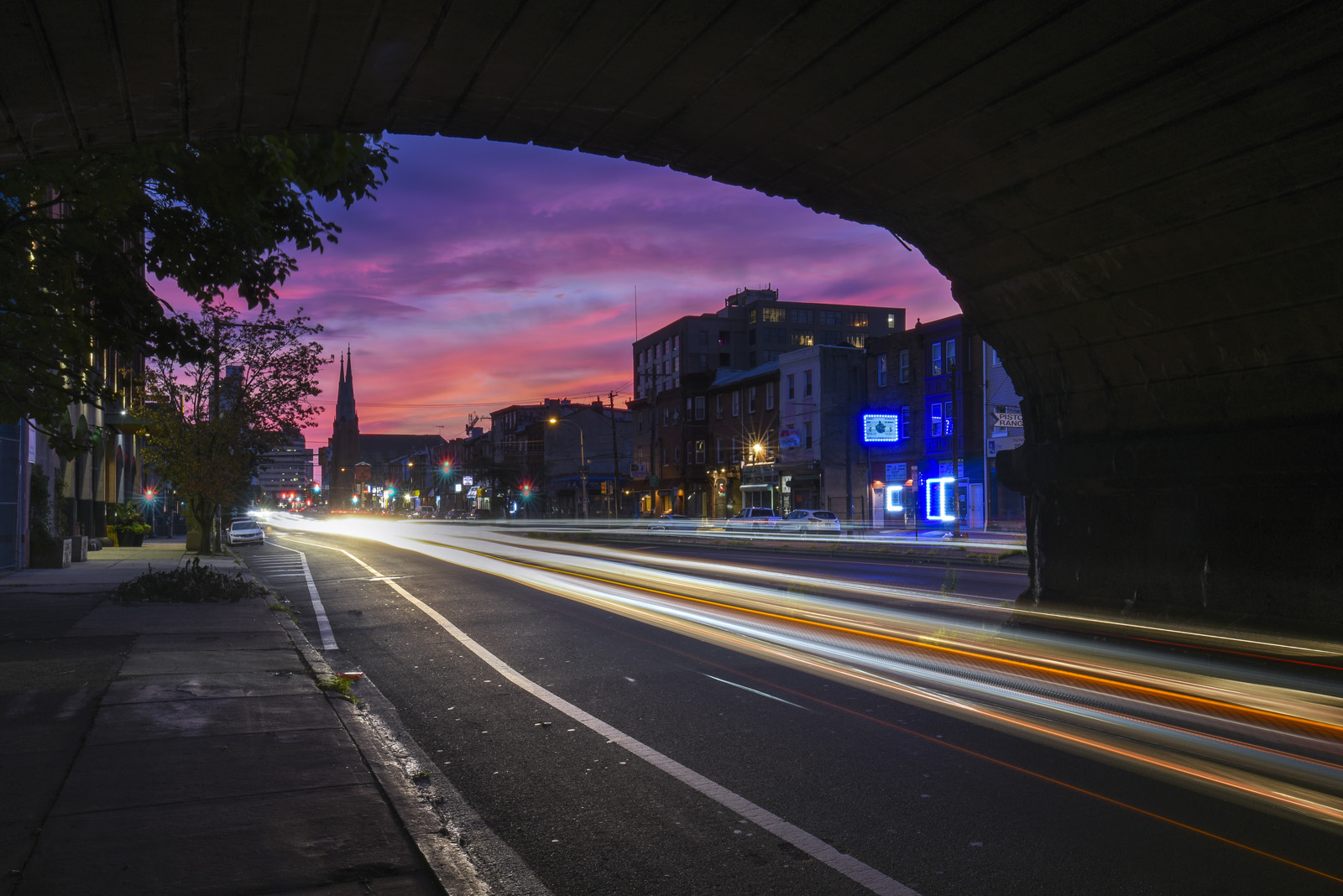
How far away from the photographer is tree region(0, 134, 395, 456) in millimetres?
8500

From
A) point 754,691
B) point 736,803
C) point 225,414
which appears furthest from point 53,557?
point 736,803

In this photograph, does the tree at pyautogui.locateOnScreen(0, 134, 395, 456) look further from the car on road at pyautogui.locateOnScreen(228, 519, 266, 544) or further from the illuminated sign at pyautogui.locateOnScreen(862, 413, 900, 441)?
the illuminated sign at pyautogui.locateOnScreen(862, 413, 900, 441)

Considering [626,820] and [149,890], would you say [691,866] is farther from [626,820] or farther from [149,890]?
[149,890]

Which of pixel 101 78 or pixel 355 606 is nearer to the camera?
pixel 101 78

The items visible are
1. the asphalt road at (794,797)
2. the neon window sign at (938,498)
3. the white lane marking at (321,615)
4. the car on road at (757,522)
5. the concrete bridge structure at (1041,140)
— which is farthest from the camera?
the neon window sign at (938,498)

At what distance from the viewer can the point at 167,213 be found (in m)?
10.2

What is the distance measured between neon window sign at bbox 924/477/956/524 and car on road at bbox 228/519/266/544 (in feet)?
116

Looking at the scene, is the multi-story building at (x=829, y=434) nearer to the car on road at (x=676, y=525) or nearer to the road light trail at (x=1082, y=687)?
the car on road at (x=676, y=525)

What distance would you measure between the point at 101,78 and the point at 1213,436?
8.92 meters

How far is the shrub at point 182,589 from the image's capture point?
1744cm

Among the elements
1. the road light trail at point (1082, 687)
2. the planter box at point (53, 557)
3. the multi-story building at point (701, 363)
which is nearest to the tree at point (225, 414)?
the planter box at point (53, 557)

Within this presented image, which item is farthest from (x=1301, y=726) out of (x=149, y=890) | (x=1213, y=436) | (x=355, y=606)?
(x=355, y=606)

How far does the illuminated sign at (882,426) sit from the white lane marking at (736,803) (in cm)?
4520

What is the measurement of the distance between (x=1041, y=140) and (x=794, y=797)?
16.4 feet
